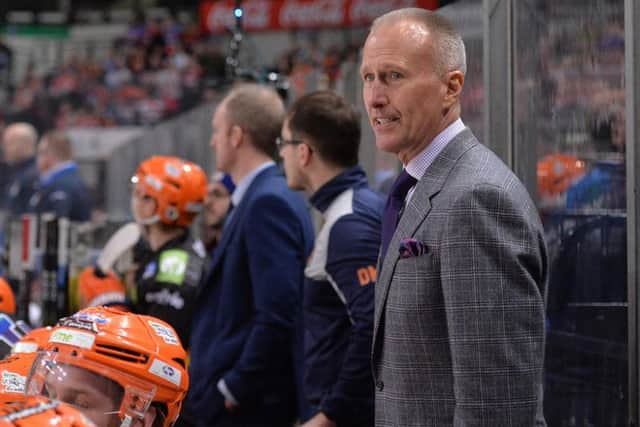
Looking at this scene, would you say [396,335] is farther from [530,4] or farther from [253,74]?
[253,74]

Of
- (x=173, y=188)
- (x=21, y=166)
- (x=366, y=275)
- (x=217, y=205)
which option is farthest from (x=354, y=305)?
(x=21, y=166)

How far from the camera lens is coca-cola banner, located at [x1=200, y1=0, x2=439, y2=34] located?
20312 mm

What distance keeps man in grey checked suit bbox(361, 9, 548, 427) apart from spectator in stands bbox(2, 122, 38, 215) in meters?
7.42

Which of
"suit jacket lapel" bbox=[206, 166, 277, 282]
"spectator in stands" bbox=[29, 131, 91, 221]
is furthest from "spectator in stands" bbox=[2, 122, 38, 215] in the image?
"suit jacket lapel" bbox=[206, 166, 277, 282]

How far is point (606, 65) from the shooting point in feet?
9.41

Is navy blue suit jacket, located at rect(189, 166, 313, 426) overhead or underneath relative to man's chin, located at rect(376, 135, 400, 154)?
underneath

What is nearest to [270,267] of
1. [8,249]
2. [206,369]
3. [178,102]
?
[206,369]

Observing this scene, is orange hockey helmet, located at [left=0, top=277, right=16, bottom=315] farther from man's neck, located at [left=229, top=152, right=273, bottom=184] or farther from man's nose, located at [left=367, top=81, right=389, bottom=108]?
man's nose, located at [left=367, top=81, right=389, bottom=108]

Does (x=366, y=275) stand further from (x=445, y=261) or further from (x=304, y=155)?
(x=445, y=261)

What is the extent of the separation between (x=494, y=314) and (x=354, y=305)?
1.15m

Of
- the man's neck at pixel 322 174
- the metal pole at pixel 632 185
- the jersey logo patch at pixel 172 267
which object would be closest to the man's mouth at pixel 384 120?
the metal pole at pixel 632 185

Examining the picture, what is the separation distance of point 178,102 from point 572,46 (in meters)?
16.6

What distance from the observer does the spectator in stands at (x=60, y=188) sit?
8492 millimetres

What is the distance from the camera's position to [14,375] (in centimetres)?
301
